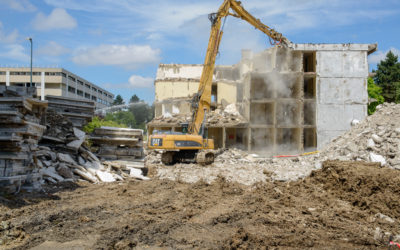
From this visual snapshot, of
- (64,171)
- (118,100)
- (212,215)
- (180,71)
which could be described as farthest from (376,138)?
(118,100)

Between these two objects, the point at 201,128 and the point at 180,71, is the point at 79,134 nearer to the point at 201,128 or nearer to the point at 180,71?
the point at 201,128

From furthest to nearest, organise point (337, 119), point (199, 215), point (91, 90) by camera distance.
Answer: point (91, 90), point (337, 119), point (199, 215)

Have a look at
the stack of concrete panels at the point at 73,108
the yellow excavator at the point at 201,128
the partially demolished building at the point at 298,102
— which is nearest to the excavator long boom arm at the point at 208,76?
the yellow excavator at the point at 201,128

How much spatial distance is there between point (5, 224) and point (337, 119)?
24.0 m

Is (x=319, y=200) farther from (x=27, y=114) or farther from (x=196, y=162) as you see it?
(x=196, y=162)

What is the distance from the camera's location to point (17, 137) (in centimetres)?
782

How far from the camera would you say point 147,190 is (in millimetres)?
10008

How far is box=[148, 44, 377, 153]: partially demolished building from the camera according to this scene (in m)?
25.8

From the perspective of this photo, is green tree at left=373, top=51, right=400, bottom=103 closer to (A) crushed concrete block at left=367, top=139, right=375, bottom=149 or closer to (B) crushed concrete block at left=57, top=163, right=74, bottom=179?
(A) crushed concrete block at left=367, top=139, right=375, bottom=149

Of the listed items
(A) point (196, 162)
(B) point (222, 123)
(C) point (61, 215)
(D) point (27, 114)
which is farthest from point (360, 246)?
(B) point (222, 123)

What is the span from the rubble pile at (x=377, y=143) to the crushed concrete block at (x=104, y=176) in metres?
10.1

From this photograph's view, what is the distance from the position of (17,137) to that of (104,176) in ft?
12.8

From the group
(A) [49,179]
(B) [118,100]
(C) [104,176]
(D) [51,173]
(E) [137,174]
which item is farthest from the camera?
(B) [118,100]

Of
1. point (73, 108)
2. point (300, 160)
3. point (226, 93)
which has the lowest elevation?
point (300, 160)
